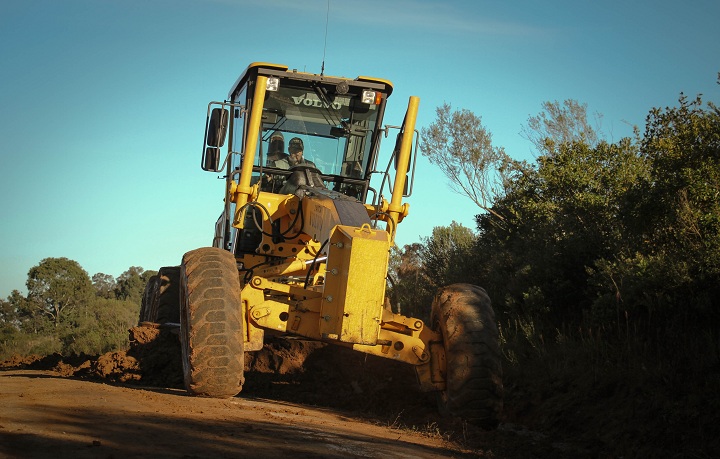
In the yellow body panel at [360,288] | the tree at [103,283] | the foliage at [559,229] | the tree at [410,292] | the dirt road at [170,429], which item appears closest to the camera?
the dirt road at [170,429]

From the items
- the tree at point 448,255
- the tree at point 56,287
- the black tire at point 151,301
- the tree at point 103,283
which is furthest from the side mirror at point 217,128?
the tree at point 103,283

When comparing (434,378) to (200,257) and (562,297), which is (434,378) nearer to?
(200,257)

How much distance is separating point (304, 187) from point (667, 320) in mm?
4819

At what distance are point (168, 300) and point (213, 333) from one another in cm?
368

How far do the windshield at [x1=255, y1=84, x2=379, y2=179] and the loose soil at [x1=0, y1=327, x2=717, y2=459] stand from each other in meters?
2.53

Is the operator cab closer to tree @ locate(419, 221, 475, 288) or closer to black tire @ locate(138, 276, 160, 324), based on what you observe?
black tire @ locate(138, 276, 160, 324)

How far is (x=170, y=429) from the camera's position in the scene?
559cm

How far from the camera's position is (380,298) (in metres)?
7.34

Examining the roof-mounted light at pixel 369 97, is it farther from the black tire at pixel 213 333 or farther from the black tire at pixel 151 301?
the black tire at pixel 151 301

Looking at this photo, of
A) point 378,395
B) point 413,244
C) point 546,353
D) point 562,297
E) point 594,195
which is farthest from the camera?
point 413,244

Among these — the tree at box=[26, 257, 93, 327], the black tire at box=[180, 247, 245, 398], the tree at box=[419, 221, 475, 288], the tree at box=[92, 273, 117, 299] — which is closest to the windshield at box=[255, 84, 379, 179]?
the black tire at box=[180, 247, 245, 398]

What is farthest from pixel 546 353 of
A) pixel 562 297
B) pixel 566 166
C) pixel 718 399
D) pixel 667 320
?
pixel 566 166

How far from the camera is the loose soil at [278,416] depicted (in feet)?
16.9

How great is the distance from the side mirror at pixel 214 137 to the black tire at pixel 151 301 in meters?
2.09
